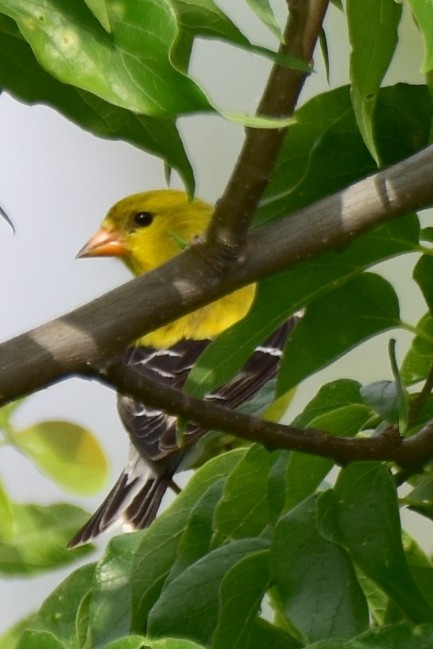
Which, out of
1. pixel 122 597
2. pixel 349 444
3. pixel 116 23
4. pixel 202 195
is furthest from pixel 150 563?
pixel 202 195

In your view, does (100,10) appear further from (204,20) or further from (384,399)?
(384,399)

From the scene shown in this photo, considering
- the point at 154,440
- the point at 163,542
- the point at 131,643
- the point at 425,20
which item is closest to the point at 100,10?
the point at 425,20

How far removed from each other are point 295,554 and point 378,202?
0.76 ft

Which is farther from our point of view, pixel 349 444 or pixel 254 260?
pixel 349 444

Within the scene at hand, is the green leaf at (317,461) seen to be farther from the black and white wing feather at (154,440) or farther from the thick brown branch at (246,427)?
the black and white wing feather at (154,440)

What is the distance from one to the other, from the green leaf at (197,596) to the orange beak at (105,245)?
1449mm

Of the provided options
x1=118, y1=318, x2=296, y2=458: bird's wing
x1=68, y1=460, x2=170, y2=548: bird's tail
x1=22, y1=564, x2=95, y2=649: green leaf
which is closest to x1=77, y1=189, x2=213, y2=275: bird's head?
x1=118, y1=318, x2=296, y2=458: bird's wing

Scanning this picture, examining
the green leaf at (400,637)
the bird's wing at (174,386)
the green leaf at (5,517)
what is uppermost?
the bird's wing at (174,386)

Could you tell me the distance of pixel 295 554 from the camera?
661mm

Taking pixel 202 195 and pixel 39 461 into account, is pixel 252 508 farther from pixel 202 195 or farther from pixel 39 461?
pixel 202 195

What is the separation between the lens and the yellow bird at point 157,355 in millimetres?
1630

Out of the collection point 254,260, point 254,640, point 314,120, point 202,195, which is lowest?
point 254,640

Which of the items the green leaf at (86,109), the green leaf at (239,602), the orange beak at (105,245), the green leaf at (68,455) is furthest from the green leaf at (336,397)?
the orange beak at (105,245)

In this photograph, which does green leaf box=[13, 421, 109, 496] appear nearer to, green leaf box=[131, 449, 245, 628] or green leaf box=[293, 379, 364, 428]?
green leaf box=[131, 449, 245, 628]
